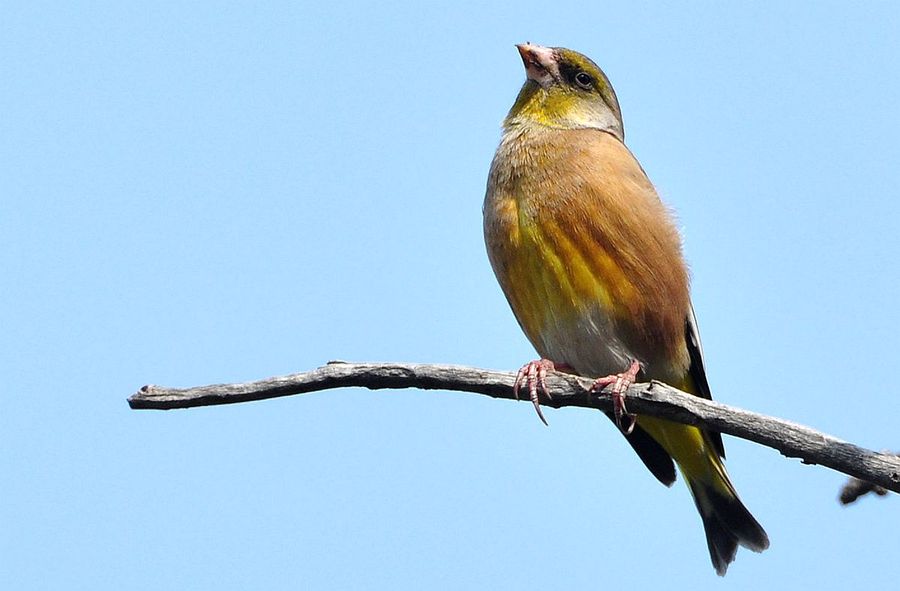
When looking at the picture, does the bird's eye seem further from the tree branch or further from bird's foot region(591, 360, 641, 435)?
the tree branch

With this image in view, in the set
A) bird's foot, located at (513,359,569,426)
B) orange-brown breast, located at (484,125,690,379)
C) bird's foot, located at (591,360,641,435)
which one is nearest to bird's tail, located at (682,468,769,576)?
orange-brown breast, located at (484,125,690,379)

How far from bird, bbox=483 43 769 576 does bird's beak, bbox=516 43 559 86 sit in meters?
0.29

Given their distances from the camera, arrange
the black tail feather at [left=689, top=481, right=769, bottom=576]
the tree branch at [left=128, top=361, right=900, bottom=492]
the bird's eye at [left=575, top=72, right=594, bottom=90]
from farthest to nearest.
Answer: the bird's eye at [left=575, top=72, right=594, bottom=90] → the black tail feather at [left=689, top=481, right=769, bottom=576] → the tree branch at [left=128, top=361, right=900, bottom=492]

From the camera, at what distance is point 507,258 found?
6531 millimetres

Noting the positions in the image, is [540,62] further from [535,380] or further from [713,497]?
[713,497]

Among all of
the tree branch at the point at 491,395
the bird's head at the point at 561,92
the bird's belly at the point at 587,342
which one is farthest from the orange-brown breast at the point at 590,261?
the tree branch at the point at 491,395

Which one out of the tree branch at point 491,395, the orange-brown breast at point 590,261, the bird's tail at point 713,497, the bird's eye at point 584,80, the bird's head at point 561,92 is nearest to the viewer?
the tree branch at point 491,395

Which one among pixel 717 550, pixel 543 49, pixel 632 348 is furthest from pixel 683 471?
pixel 543 49

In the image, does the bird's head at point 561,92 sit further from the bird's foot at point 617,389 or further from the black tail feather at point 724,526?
the black tail feather at point 724,526

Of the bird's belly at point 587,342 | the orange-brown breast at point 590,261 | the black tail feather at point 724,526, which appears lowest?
the black tail feather at point 724,526

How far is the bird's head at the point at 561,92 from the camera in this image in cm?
732

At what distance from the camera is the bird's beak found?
24.3 feet

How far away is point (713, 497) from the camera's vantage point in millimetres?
7258

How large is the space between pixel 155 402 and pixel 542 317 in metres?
2.41
